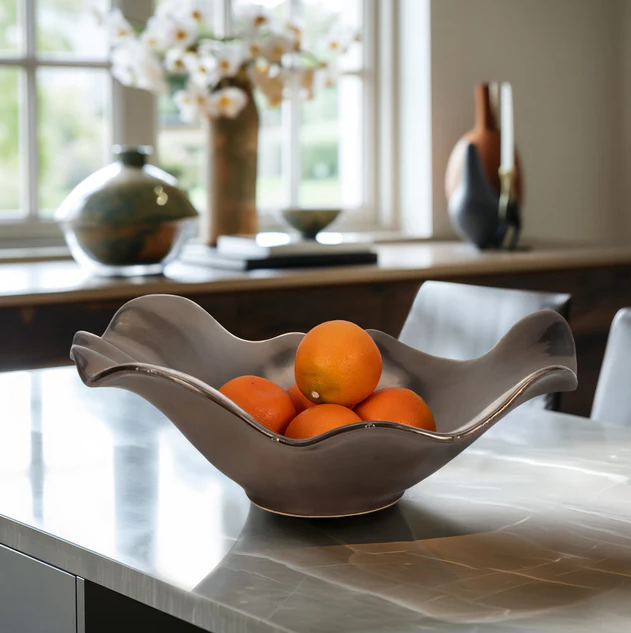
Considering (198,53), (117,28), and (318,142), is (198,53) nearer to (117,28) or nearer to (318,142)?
(117,28)

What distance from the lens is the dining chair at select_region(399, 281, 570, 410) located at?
1.45 metres

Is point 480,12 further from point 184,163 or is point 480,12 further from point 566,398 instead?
point 566,398

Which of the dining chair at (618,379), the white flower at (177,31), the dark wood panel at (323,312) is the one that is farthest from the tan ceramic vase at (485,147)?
the dining chair at (618,379)

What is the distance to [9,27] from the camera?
100 inches

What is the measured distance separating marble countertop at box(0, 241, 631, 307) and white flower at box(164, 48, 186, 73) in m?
0.46

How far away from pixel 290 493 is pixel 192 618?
5.2 inches

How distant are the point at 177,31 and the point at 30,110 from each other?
1.69 ft

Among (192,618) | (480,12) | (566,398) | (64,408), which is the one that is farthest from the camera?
(480,12)

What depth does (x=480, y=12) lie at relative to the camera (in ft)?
10.0

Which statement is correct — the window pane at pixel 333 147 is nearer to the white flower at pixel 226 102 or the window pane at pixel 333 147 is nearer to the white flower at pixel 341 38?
the white flower at pixel 341 38

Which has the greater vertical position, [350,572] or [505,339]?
[505,339]

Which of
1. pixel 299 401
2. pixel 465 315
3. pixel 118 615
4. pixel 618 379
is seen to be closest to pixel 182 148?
pixel 465 315

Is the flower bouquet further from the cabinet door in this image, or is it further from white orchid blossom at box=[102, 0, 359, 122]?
the cabinet door

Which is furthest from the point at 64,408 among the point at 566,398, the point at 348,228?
the point at 348,228
